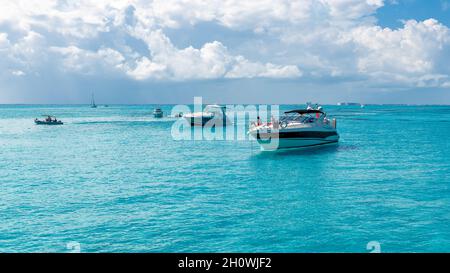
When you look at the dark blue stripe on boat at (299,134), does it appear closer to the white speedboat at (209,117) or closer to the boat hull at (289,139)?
the boat hull at (289,139)

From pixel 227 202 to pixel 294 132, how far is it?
2240 cm

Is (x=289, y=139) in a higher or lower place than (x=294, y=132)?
lower

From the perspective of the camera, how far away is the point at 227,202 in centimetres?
2250

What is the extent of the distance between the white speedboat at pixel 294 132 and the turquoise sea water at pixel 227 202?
149cm

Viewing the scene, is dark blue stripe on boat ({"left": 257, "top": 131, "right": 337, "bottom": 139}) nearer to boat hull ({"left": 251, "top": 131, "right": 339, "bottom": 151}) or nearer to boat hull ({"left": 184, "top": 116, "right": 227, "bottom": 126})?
boat hull ({"left": 251, "top": 131, "right": 339, "bottom": 151})

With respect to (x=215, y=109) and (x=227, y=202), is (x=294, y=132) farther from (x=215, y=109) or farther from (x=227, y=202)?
(x=215, y=109)

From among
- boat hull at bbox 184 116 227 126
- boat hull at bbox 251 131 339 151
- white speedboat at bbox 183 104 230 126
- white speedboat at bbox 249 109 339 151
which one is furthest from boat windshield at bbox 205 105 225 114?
boat hull at bbox 251 131 339 151

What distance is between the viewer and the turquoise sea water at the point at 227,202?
16312mm

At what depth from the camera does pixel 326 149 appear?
4622cm

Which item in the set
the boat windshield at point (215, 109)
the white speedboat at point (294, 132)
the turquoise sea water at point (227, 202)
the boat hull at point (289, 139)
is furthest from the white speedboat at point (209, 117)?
the boat hull at point (289, 139)

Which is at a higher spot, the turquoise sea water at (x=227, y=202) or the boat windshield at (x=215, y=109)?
the boat windshield at (x=215, y=109)

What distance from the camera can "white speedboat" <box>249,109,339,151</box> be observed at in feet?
137

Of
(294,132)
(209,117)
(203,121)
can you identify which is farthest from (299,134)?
(209,117)
